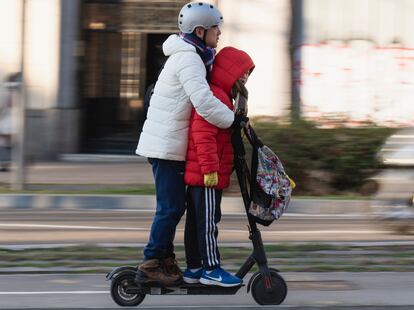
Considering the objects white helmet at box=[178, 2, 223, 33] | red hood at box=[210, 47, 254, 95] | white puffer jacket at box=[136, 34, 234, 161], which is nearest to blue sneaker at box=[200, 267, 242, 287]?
white puffer jacket at box=[136, 34, 234, 161]

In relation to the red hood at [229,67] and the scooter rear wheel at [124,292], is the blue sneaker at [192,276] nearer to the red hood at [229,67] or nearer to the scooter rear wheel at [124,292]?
the scooter rear wheel at [124,292]

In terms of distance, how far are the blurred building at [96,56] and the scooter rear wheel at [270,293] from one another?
35.7 ft

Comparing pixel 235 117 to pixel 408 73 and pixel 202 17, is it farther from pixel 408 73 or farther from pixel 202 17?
pixel 408 73

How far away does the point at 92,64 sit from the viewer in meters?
18.3

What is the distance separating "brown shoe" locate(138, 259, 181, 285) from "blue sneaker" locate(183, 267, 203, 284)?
0.06 metres

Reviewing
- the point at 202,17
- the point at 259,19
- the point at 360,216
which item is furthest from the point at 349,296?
the point at 259,19

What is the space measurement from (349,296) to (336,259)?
1.35 m

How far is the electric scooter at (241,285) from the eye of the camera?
612cm

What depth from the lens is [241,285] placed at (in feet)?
20.2

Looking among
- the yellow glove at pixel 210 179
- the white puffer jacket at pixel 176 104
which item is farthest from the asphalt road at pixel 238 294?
the white puffer jacket at pixel 176 104

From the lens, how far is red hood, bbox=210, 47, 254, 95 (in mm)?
6027

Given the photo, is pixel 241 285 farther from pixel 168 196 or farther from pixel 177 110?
pixel 177 110

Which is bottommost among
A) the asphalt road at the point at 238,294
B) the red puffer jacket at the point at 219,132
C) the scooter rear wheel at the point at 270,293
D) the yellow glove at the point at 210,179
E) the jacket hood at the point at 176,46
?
the asphalt road at the point at 238,294

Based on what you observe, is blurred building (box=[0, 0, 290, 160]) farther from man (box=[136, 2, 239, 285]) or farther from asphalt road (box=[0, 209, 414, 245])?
man (box=[136, 2, 239, 285])
